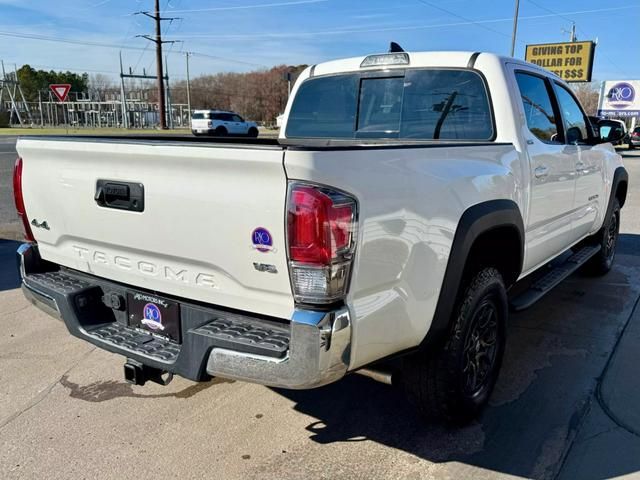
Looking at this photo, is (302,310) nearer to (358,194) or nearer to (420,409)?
(358,194)

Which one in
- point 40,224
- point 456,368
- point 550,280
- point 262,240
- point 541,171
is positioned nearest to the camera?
point 262,240

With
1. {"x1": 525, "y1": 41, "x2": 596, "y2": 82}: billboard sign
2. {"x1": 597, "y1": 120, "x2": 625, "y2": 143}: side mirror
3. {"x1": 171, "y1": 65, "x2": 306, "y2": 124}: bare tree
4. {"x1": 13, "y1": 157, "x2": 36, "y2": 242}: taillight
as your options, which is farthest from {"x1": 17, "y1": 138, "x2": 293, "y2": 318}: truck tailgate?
{"x1": 171, "y1": 65, "x2": 306, "y2": 124}: bare tree

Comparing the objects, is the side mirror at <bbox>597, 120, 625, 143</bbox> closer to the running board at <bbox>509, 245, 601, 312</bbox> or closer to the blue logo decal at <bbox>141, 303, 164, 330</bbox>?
the running board at <bbox>509, 245, 601, 312</bbox>

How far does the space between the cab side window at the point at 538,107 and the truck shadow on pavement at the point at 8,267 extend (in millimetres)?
4888

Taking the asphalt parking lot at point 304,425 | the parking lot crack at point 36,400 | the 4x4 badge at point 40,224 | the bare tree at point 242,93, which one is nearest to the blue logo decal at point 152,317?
the asphalt parking lot at point 304,425

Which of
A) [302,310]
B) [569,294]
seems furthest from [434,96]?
[569,294]

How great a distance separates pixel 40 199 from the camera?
291 cm

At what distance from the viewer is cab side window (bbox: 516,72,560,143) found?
3.75 m

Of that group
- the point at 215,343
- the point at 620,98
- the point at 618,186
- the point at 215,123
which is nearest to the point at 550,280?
the point at 618,186

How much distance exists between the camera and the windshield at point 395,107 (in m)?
3.62

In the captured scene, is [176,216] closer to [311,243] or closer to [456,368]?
[311,243]

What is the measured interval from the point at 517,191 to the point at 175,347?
2151mm

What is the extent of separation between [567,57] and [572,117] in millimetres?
38971

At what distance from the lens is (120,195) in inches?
98.3
